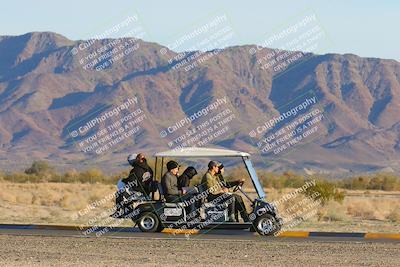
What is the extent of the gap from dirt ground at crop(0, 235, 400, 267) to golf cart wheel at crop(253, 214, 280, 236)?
3.48 ft

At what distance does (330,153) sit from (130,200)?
172m

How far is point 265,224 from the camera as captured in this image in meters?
23.3

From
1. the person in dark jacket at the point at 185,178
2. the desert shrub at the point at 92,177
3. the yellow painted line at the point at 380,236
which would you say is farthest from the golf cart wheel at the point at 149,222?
the desert shrub at the point at 92,177

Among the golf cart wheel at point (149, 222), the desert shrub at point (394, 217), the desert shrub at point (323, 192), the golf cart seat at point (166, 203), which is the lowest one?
the desert shrub at point (394, 217)

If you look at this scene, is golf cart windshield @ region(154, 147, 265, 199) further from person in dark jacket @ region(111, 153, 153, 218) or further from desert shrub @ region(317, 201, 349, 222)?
desert shrub @ region(317, 201, 349, 222)

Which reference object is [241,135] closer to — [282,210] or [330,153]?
[330,153]

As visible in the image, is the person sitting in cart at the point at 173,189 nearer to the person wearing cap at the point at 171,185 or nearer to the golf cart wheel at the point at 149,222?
the person wearing cap at the point at 171,185

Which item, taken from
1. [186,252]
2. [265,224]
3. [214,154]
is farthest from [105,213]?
[186,252]

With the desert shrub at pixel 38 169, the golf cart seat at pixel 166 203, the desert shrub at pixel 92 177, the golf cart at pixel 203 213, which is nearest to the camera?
the golf cart at pixel 203 213

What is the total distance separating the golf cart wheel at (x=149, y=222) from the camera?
23750mm

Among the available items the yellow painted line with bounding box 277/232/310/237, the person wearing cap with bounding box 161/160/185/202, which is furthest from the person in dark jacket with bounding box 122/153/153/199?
the yellow painted line with bounding box 277/232/310/237

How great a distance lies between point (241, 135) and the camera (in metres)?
189

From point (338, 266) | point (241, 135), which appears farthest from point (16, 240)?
point (241, 135)

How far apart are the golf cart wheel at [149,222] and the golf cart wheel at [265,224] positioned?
2259 millimetres
